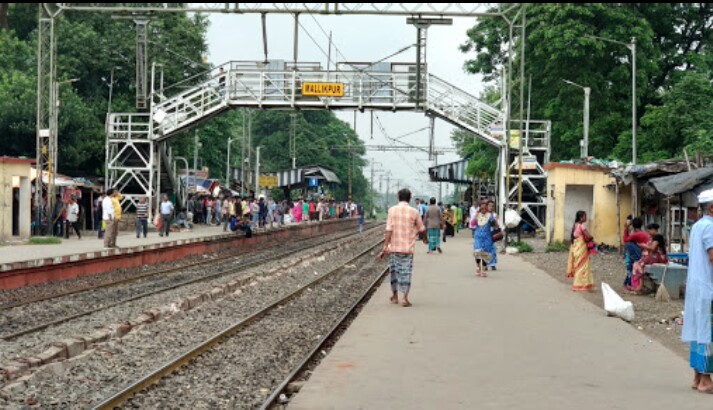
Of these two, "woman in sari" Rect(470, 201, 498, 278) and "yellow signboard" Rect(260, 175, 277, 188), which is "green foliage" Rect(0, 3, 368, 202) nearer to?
"yellow signboard" Rect(260, 175, 277, 188)

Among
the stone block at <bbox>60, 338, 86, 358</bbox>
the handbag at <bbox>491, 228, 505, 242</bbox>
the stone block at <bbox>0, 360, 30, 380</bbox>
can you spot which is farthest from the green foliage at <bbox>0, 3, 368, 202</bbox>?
the stone block at <bbox>0, 360, 30, 380</bbox>

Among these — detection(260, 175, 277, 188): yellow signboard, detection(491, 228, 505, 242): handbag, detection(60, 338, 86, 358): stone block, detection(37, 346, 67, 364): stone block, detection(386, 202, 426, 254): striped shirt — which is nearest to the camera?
detection(37, 346, 67, 364): stone block

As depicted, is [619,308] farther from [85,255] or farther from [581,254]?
[85,255]

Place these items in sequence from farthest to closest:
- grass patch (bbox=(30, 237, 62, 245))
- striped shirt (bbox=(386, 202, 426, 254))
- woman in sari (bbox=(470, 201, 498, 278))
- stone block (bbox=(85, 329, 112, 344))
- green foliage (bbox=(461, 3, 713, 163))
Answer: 1. green foliage (bbox=(461, 3, 713, 163))
2. grass patch (bbox=(30, 237, 62, 245))
3. woman in sari (bbox=(470, 201, 498, 278))
4. striped shirt (bbox=(386, 202, 426, 254))
5. stone block (bbox=(85, 329, 112, 344))

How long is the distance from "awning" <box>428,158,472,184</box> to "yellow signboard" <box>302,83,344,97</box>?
26.3 meters

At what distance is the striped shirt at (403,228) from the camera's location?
1486 cm

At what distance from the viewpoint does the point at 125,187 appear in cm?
4594

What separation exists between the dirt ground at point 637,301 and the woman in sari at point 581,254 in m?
0.30

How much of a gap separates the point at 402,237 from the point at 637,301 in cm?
482

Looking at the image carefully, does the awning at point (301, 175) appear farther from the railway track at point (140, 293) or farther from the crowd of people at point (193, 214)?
the railway track at point (140, 293)

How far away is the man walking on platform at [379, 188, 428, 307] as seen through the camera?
14.9 meters

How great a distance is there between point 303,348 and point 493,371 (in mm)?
3039

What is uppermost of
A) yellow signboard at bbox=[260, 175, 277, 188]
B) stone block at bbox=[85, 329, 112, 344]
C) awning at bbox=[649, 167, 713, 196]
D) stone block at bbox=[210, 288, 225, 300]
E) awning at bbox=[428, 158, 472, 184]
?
awning at bbox=[428, 158, 472, 184]

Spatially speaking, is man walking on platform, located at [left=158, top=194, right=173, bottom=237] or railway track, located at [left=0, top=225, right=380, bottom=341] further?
man walking on platform, located at [left=158, top=194, right=173, bottom=237]
